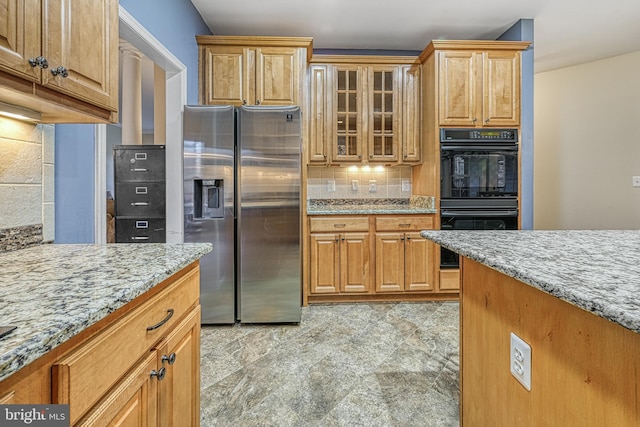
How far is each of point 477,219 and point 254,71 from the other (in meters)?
2.52

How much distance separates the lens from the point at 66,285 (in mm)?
751

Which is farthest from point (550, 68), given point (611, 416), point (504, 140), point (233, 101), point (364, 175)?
point (611, 416)

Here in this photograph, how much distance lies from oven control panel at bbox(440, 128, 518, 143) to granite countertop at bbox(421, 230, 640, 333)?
190 centimetres

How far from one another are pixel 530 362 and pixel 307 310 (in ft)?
7.47

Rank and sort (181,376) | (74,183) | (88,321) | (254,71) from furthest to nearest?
(254,71), (74,183), (181,376), (88,321)

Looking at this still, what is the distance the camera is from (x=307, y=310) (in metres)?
2.95

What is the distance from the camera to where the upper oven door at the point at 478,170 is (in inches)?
120

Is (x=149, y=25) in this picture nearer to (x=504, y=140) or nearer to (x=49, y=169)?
(x=49, y=169)

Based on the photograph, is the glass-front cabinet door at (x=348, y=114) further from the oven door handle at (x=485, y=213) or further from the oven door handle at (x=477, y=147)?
the oven door handle at (x=485, y=213)

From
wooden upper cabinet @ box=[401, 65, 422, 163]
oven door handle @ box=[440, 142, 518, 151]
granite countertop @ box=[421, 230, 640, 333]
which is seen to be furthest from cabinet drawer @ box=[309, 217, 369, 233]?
granite countertop @ box=[421, 230, 640, 333]

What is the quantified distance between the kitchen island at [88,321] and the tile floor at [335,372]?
696 mm

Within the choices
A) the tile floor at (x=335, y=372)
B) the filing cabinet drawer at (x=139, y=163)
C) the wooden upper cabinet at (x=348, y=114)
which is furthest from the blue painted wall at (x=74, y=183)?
the wooden upper cabinet at (x=348, y=114)

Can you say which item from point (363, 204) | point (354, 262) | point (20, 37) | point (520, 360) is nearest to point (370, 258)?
point (354, 262)

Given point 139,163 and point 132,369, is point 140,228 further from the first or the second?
point 132,369
